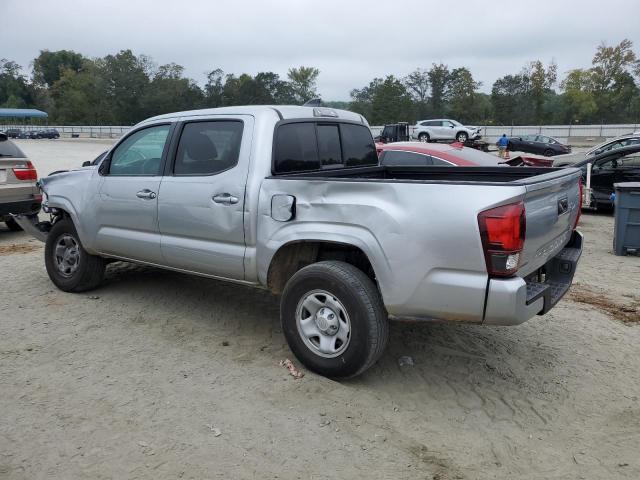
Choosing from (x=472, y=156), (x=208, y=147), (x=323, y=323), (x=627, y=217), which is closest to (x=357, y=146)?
(x=208, y=147)

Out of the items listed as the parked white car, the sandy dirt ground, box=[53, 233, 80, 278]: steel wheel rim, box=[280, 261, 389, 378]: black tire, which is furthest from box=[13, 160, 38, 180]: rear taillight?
the parked white car

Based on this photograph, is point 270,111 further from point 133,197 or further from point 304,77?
point 304,77

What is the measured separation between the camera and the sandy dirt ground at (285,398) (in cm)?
304

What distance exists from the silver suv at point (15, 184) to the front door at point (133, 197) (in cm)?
385

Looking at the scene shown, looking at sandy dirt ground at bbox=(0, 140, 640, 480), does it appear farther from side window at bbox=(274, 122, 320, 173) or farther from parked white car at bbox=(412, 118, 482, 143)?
parked white car at bbox=(412, 118, 482, 143)

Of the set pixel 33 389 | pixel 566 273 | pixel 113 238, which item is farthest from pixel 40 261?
pixel 566 273

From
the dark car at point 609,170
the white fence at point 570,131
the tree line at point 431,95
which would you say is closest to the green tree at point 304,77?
the tree line at point 431,95

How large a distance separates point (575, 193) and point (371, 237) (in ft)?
6.03

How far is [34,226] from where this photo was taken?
6.31 meters

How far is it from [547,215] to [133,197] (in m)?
3.42

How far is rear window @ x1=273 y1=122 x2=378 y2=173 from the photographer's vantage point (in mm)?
4363

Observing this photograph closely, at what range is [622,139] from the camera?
13039 mm

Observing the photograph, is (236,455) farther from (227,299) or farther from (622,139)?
(622,139)

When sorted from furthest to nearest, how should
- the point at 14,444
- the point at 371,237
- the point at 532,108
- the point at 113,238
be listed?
the point at 532,108 → the point at 113,238 → the point at 371,237 → the point at 14,444
